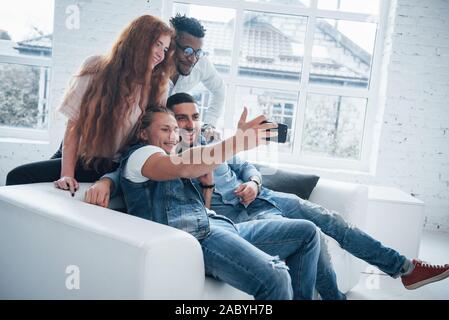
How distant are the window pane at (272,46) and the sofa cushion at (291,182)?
6.03ft

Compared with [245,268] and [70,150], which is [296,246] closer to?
[245,268]

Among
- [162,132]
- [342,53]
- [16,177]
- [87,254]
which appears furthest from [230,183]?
[342,53]

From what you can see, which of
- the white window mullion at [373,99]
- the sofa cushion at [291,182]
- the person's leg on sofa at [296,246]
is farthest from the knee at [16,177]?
the white window mullion at [373,99]

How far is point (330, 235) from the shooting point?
1735 millimetres

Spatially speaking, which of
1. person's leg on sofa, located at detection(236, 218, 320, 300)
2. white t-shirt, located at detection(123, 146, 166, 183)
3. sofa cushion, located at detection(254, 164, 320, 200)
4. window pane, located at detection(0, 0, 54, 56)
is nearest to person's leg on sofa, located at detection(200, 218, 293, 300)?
person's leg on sofa, located at detection(236, 218, 320, 300)

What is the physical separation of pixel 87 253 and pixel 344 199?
131cm

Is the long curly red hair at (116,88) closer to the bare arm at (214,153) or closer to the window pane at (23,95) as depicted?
the bare arm at (214,153)

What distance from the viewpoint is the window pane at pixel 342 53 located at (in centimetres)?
366

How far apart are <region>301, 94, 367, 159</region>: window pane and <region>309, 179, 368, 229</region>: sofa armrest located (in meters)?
1.77

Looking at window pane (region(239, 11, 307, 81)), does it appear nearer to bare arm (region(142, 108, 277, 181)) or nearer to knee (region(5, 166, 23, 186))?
knee (region(5, 166, 23, 186))

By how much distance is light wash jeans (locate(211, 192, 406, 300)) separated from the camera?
1.58 metres

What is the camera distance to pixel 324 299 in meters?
1.59
